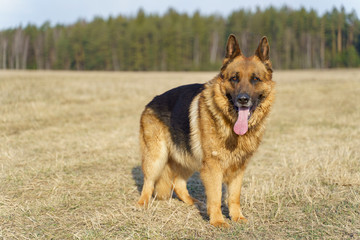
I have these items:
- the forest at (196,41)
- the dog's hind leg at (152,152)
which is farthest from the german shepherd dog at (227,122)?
the forest at (196,41)

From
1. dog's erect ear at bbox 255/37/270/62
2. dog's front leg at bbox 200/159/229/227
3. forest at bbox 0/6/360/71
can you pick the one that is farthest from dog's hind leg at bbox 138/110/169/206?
forest at bbox 0/6/360/71

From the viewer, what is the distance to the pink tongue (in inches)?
153

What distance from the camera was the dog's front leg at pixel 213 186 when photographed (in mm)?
4086

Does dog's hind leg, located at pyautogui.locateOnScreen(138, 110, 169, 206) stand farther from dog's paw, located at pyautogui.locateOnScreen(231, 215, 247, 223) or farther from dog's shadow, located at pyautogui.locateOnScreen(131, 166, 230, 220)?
dog's paw, located at pyautogui.locateOnScreen(231, 215, 247, 223)

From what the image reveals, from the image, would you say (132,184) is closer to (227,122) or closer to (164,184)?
(164,184)

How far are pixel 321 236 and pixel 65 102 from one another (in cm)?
1330

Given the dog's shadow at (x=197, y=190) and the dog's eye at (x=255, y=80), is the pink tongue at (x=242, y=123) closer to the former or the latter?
the dog's eye at (x=255, y=80)

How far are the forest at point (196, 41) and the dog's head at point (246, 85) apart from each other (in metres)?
48.9

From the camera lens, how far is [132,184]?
592cm

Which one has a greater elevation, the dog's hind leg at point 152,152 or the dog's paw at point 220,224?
the dog's hind leg at point 152,152

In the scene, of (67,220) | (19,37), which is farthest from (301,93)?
(19,37)

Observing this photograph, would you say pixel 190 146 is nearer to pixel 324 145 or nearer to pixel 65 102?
pixel 324 145

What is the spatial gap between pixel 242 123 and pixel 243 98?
0.33 meters

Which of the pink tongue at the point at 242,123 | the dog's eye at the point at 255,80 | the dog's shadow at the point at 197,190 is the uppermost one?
the dog's eye at the point at 255,80
